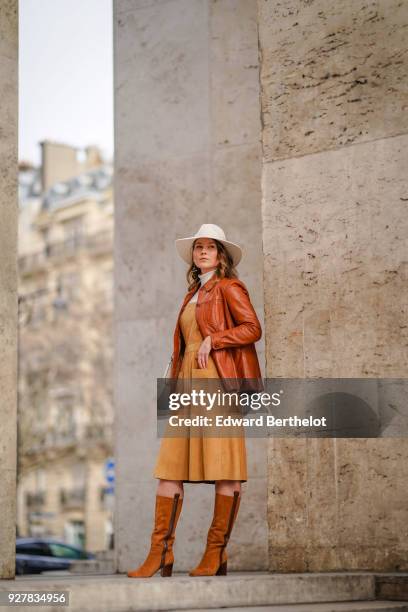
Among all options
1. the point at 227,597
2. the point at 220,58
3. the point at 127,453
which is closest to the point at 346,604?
the point at 227,597

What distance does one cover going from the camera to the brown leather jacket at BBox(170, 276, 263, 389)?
7941 mm

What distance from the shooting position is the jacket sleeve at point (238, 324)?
7.93m

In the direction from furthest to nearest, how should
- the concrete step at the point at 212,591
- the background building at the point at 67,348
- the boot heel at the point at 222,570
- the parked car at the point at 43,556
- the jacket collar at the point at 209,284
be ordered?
the background building at the point at 67,348, the parked car at the point at 43,556, the jacket collar at the point at 209,284, the boot heel at the point at 222,570, the concrete step at the point at 212,591

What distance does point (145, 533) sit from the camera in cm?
1228

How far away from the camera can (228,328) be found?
8.08 meters

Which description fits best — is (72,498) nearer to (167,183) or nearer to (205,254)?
(167,183)

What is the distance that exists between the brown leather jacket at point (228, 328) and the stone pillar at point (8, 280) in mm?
1187

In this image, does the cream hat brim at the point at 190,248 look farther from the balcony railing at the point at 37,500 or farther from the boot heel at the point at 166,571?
the balcony railing at the point at 37,500

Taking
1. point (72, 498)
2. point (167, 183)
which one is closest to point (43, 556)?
point (167, 183)

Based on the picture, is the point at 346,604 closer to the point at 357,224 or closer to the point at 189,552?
the point at 357,224

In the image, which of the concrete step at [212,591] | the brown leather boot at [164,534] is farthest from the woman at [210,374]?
the concrete step at [212,591]

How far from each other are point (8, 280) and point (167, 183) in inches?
167

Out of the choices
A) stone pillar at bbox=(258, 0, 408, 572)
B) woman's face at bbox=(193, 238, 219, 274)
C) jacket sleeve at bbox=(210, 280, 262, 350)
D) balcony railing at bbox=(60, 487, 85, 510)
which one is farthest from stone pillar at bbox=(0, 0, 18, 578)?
balcony railing at bbox=(60, 487, 85, 510)

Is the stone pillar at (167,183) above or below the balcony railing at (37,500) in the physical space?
above
